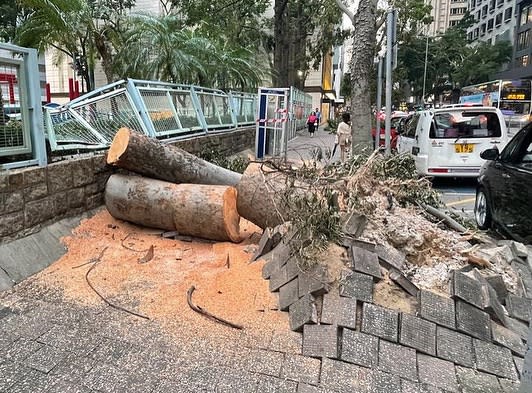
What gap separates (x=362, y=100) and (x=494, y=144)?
10.6 feet

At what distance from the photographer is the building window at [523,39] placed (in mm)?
57250

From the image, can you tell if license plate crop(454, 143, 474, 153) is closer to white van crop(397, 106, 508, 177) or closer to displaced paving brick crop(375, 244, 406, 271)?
white van crop(397, 106, 508, 177)

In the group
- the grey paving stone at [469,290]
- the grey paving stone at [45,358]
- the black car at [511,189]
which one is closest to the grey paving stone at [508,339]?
the grey paving stone at [469,290]

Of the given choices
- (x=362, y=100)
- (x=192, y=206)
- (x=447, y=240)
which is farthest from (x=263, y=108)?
(x=447, y=240)

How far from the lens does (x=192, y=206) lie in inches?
180

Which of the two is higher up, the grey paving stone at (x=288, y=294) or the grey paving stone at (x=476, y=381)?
the grey paving stone at (x=288, y=294)

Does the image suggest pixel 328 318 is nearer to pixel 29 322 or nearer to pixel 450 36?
pixel 29 322

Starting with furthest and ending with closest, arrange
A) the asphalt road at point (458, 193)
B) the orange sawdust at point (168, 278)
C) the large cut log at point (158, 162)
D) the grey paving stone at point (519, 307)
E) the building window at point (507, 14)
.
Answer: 1. the building window at point (507, 14)
2. the asphalt road at point (458, 193)
3. the large cut log at point (158, 162)
4. the grey paving stone at point (519, 307)
5. the orange sawdust at point (168, 278)

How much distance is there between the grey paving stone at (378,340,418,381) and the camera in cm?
267

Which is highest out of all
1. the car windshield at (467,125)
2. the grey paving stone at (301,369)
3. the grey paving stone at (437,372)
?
the car windshield at (467,125)

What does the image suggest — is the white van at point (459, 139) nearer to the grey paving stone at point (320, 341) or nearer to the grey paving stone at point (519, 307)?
the grey paving stone at point (519, 307)

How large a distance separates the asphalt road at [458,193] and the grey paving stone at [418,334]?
4759mm

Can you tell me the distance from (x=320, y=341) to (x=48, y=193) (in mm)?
3119

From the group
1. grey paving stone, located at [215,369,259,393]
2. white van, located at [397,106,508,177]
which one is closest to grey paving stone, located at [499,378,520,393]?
grey paving stone, located at [215,369,259,393]
